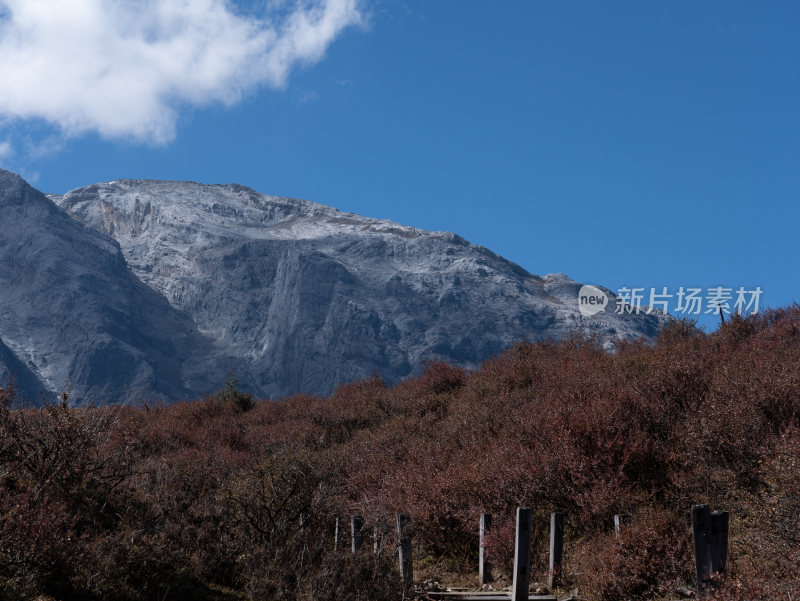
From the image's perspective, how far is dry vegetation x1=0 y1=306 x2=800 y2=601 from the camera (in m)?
8.98

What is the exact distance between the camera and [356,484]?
1638 centimetres

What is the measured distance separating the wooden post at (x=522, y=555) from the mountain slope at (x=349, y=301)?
123516 millimetres

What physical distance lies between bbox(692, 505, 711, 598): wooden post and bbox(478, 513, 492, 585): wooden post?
3.76 meters

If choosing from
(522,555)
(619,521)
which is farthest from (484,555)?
(619,521)

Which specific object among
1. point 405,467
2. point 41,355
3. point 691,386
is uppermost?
point 41,355

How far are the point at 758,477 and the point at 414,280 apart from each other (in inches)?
5810

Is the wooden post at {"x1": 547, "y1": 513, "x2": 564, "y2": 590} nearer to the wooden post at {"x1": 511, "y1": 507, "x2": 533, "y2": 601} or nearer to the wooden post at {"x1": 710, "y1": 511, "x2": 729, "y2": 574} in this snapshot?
the wooden post at {"x1": 511, "y1": 507, "x2": 533, "y2": 601}

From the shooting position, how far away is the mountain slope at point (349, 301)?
14275 cm

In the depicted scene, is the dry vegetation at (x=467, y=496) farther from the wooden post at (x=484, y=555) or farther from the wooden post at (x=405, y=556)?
the wooden post at (x=405, y=556)

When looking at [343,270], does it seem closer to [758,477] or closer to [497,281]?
[497,281]

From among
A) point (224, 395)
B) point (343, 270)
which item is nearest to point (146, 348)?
point (343, 270)

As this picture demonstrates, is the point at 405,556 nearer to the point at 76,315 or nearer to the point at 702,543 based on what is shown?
the point at 702,543

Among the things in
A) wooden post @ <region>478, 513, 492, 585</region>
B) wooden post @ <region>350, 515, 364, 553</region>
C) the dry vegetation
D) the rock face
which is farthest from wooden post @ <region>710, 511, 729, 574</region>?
the rock face

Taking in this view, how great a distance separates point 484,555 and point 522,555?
6.81ft
